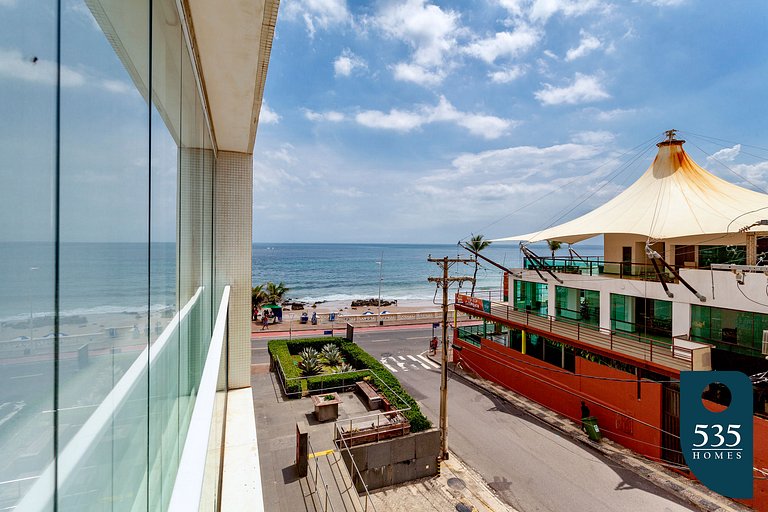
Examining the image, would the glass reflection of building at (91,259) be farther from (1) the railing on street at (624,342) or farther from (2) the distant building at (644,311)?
(1) the railing on street at (624,342)

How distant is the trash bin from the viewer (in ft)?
39.3

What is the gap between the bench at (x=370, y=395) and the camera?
12664 mm

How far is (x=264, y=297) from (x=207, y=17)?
2761 cm

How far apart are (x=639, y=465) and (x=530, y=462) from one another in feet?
10.0

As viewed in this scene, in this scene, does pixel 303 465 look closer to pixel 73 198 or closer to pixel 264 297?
pixel 73 198

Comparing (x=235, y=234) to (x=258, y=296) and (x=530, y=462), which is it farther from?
(x=258, y=296)

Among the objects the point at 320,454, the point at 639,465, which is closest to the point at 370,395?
the point at 320,454

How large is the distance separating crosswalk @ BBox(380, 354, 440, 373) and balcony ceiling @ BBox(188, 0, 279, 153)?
15.7 metres

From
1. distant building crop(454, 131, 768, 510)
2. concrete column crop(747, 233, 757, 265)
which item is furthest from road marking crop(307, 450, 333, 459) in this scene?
concrete column crop(747, 233, 757, 265)

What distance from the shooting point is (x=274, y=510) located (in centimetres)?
789

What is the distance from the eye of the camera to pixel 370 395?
42.8ft

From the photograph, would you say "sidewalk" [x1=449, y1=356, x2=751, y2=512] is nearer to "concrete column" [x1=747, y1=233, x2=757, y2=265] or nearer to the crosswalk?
the crosswalk

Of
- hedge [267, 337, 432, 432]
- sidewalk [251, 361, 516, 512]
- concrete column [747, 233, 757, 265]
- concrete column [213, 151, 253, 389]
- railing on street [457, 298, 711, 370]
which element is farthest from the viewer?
hedge [267, 337, 432, 432]

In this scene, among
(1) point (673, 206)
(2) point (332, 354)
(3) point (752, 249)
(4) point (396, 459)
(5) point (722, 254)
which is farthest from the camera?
(2) point (332, 354)
